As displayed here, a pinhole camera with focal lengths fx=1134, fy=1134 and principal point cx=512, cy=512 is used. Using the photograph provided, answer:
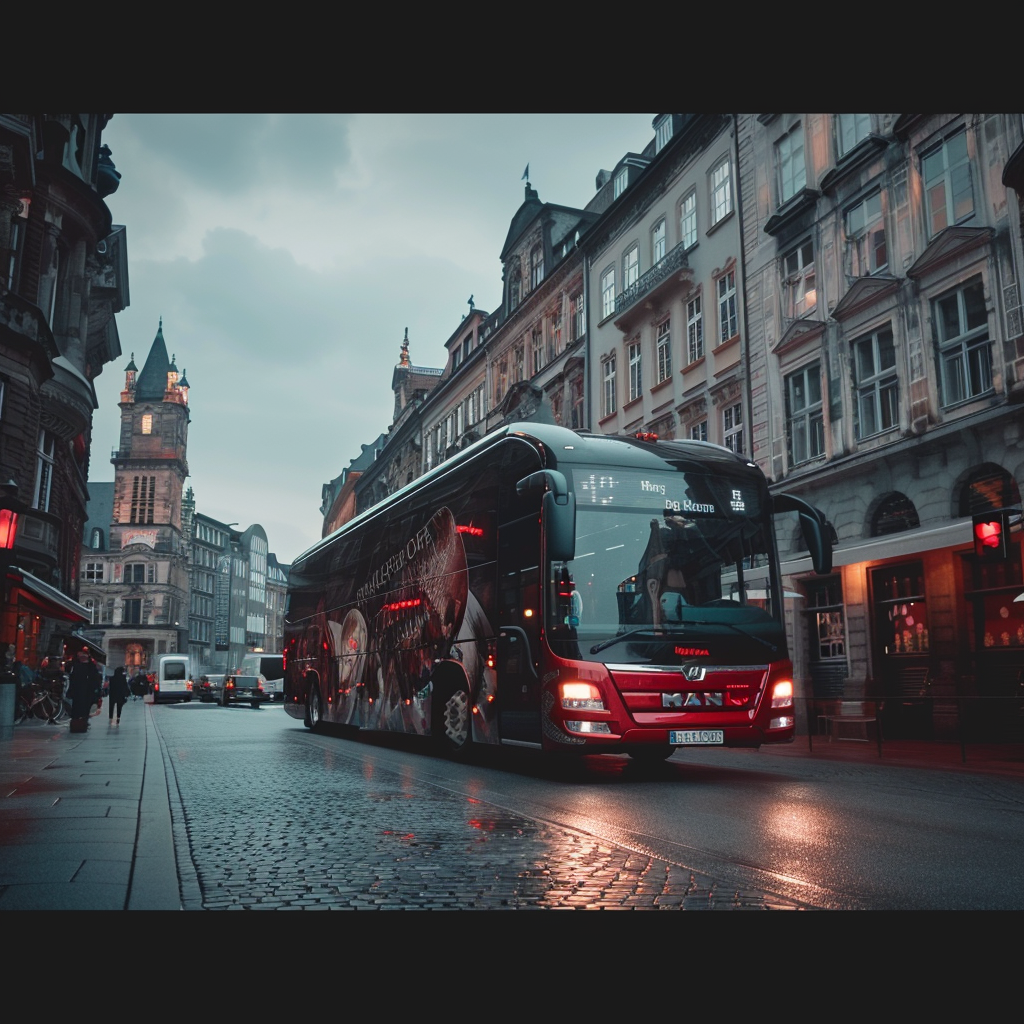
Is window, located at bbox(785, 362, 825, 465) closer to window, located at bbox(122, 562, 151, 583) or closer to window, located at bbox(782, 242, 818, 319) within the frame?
window, located at bbox(782, 242, 818, 319)

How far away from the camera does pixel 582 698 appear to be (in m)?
10.9

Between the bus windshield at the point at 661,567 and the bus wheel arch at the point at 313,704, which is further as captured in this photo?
the bus wheel arch at the point at 313,704

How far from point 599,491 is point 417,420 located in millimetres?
51836

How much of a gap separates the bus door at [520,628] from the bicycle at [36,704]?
66.9ft

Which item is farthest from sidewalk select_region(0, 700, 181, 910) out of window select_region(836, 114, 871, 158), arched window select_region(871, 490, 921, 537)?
window select_region(836, 114, 871, 158)

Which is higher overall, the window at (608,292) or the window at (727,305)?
the window at (608,292)

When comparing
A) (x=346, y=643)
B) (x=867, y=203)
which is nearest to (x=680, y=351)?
(x=867, y=203)

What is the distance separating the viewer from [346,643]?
63.6 feet

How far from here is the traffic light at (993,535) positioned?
518 inches

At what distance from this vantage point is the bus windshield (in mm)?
11039

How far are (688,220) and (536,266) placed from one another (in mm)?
14063

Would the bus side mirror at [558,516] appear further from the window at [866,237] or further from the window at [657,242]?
the window at [657,242]

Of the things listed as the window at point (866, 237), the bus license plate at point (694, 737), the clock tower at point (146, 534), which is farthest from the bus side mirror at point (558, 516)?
the clock tower at point (146, 534)

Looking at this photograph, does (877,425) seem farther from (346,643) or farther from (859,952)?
(859,952)
